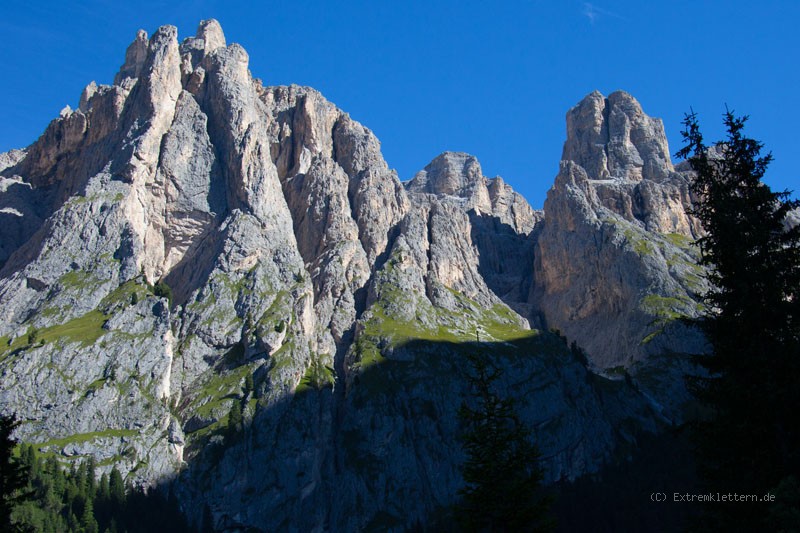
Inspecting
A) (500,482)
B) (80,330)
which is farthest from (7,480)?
(80,330)

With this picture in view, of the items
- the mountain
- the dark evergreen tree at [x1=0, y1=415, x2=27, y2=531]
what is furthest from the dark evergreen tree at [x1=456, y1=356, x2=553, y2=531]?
the mountain

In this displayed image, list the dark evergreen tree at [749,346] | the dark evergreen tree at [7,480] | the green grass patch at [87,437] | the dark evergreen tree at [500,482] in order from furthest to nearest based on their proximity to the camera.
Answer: the green grass patch at [87,437] → the dark evergreen tree at [7,480] → the dark evergreen tree at [500,482] → the dark evergreen tree at [749,346]

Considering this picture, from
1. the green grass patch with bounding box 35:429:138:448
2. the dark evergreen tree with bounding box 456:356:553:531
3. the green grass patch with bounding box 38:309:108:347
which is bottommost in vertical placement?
the dark evergreen tree with bounding box 456:356:553:531

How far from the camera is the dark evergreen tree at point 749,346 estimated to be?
31266 mm

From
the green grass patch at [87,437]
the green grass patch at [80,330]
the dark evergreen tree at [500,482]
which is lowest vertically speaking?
the dark evergreen tree at [500,482]

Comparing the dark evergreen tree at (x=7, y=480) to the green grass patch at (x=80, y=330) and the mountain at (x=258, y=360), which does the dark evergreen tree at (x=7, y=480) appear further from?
the green grass patch at (x=80, y=330)

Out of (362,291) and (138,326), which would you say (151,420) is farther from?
(362,291)

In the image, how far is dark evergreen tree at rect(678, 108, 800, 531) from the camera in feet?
103

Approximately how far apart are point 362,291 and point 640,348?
75627 mm

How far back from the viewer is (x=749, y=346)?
106 ft

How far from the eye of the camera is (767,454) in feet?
103

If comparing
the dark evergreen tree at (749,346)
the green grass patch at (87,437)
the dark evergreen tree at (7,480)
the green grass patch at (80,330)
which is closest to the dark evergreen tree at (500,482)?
the dark evergreen tree at (749,346)

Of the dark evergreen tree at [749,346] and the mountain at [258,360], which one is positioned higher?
the mountain at [258,360]

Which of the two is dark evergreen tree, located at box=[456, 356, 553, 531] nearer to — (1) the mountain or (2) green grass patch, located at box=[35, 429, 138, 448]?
(1) the mountain
